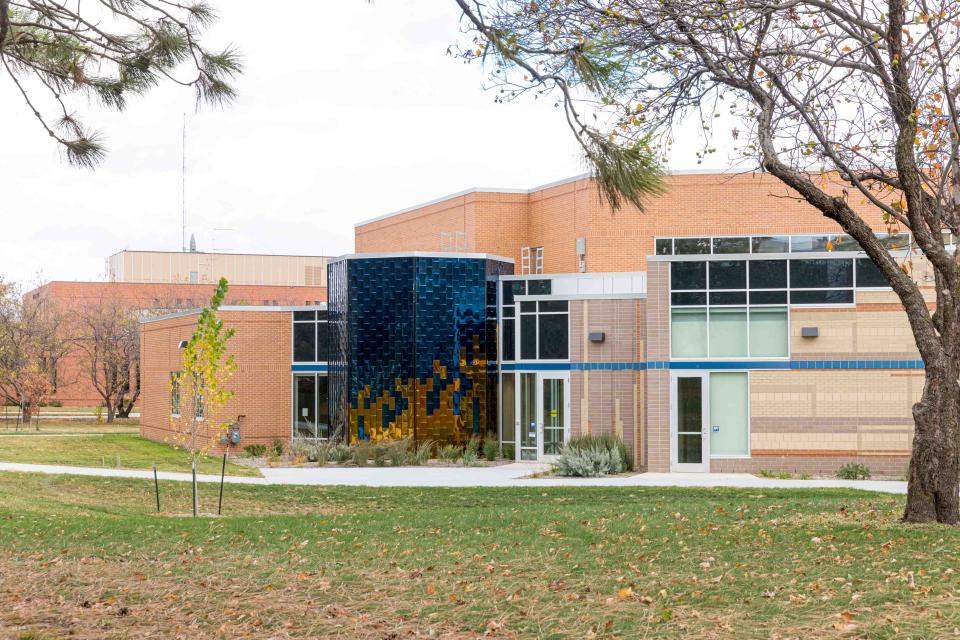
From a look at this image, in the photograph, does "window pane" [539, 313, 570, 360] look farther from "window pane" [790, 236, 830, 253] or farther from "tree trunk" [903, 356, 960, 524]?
"tree trunk" [903, 356, 960, 524]

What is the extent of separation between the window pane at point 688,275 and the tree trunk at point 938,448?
13649 millimetres

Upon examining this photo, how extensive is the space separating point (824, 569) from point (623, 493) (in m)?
10.9

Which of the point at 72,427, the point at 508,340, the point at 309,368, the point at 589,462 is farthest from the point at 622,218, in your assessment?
the point at 72,427

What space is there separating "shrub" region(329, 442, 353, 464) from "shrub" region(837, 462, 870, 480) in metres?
12.0

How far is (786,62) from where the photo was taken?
522 inches

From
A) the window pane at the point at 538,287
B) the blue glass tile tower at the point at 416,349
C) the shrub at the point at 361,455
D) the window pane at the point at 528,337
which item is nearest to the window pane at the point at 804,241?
the window pane at the point at 538,287

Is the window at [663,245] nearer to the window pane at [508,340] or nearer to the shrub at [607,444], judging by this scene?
the window pane at [508,340]

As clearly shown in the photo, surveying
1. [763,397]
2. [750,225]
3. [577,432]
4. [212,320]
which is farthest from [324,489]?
[750,225]

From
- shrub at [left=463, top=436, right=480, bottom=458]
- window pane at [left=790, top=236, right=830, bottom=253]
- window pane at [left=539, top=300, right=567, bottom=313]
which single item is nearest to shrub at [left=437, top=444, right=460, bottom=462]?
shrub at [left=463, top=436, right=480, bottom=458]

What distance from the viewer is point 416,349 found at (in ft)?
95.5

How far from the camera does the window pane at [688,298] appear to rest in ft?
83.9

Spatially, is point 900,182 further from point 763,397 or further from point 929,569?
point 763,397

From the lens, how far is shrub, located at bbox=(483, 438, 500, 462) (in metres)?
29.1

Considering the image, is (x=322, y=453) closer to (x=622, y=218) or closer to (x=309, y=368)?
(x=309, y=368)
